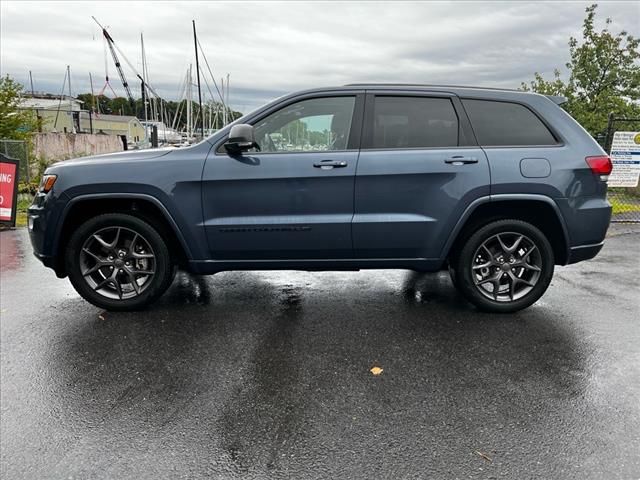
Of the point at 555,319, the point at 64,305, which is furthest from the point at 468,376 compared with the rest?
the point at 64,305

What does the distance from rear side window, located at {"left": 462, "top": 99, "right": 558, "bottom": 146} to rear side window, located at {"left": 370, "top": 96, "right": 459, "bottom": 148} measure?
0.20m

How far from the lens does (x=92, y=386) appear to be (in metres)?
2.85

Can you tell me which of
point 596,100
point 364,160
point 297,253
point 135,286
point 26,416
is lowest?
point 26,416

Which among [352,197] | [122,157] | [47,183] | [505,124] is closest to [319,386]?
[352,197]

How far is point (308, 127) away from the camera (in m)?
3.88

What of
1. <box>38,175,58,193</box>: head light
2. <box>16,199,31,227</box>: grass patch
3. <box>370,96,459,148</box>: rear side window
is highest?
<box>370,96,459,148</box>: rear side window

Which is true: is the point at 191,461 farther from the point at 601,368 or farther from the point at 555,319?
the point at 555,319

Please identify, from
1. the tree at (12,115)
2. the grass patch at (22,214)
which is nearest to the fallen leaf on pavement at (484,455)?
the grass patch at (22,214)

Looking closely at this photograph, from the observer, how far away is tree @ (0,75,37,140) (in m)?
13.5

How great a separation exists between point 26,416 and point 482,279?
11.3ft

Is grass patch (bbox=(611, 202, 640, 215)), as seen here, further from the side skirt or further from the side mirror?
the side mirror

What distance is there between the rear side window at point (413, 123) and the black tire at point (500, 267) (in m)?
0.83

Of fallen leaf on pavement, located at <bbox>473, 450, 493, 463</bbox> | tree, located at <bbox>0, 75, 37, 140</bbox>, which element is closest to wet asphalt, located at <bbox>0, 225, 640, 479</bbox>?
fallen leaf on pavement, located at <bbox>473, 450, 493, 463</bbox>

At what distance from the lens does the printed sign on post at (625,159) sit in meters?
8.20
